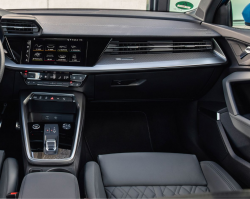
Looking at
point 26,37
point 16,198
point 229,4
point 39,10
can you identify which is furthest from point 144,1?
point 16,198

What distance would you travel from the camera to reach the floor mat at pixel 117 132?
208cm

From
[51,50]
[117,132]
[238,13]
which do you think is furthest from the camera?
[117,132]

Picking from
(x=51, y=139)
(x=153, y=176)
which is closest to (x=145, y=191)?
(x=153, y=176)

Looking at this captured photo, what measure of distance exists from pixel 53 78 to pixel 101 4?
763 mm

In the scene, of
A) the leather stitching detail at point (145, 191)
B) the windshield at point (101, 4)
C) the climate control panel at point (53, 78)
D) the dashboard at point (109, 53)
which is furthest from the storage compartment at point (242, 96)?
the climate control panel at point (53, 78)

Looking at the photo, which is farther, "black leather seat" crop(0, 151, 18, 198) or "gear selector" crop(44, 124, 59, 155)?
"gear selector" crop(44, 124, 59, 155)

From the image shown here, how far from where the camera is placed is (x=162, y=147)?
7.04 feet

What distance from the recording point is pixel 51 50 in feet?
4.98

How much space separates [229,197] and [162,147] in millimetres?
1749

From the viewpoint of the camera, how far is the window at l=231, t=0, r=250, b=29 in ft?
5.53

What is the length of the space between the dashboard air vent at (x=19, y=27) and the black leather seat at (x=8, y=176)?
0.61 metres

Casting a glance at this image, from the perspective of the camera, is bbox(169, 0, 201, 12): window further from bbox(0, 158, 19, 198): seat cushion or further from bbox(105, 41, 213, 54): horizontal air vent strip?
bbox(0, 158, 19, 198): seat cushion

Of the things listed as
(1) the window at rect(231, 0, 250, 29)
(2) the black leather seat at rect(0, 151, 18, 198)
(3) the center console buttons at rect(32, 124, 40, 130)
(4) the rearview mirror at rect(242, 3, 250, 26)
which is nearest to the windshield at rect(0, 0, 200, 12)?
(1) the window at rect(231, 0, 250, 29)

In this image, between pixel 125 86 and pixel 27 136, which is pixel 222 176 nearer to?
pixel 125 86
